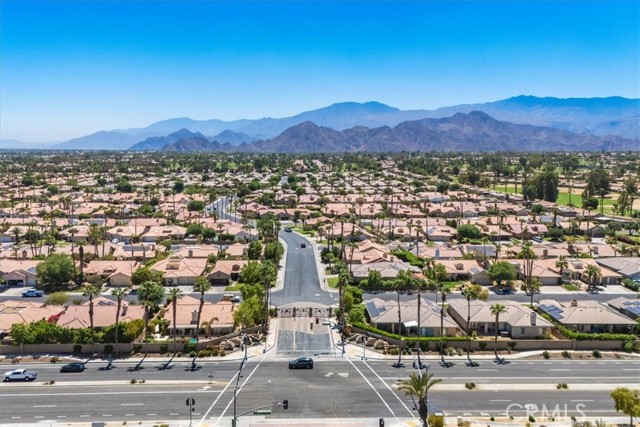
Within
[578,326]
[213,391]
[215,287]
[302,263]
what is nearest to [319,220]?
[302,263]

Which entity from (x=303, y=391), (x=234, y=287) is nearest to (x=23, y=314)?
(x=234, y=287)

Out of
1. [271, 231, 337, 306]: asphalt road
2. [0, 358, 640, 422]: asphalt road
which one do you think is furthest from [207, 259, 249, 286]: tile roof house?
[0, 358, 640, 422]: asphalt road

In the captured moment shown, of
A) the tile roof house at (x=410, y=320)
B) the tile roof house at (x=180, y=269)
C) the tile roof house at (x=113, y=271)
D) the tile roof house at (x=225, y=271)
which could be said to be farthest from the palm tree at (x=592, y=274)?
the tile roof house at (x=113, y=271)

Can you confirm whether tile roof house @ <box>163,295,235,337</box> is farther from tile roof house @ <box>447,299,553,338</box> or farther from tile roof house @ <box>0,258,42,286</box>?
tile roof house @ <box>0,258,42,286</box>

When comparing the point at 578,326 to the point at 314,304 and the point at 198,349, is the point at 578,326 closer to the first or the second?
the point at 314,304

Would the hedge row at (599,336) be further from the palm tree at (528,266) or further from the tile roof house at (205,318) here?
the tile roof house at (205,318)

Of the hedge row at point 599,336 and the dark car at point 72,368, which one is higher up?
the hedge row at point 599,336
